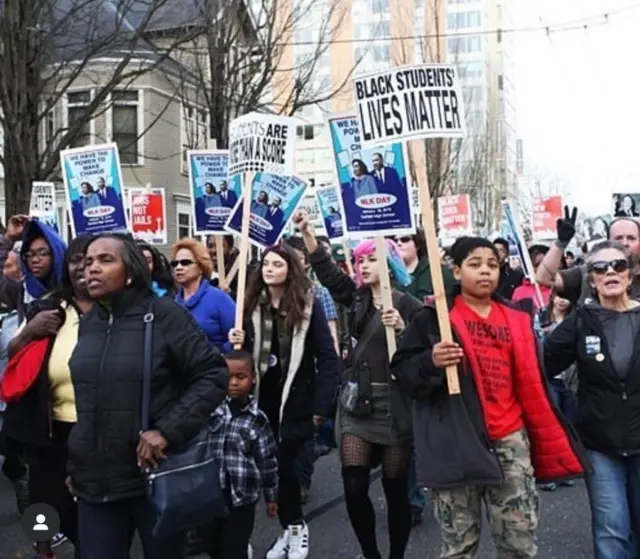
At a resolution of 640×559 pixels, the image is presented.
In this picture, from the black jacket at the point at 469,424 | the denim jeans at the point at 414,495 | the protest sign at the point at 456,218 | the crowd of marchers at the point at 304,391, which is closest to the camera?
the crowd of marchers at the point at 304,391

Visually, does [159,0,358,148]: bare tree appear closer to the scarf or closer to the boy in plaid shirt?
the scarf

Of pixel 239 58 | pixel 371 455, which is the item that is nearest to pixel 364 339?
pixel 371 455

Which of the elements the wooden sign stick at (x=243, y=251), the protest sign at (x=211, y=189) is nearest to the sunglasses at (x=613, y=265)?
the wooden sign stick at (x=243, y=251)

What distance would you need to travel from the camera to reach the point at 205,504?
380 centimetres

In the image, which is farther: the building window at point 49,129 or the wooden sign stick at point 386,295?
the building window at point 49,129

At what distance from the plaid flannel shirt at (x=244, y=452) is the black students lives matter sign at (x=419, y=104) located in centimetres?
156

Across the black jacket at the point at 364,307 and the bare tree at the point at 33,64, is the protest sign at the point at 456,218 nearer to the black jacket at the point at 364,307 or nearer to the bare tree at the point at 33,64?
the bare tree at the point at 33,64

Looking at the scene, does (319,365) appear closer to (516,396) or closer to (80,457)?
(516,396)

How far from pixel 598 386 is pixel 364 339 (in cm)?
137

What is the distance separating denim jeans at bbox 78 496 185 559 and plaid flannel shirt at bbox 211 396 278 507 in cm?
94

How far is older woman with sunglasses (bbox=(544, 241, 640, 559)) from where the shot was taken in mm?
4637

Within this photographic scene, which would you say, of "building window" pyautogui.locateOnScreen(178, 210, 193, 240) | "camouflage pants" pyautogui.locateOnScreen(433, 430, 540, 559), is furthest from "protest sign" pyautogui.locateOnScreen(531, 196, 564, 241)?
"building window" pyautogui.locateOnScreen(178, 210, 193, 240)

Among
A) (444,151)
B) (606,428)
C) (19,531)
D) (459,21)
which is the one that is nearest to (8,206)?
(19,531)

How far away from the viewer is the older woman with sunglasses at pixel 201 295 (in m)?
6.18
